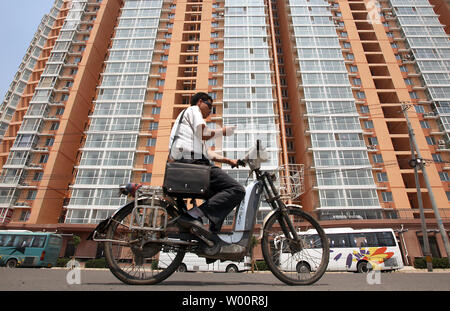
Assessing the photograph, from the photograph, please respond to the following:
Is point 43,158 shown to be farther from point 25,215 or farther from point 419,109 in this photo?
point 419,109

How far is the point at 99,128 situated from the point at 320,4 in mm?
44423

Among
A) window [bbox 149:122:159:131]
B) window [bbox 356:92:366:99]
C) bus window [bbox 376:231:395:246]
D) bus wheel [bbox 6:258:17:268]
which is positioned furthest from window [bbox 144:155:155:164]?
window [bbox 356:92:366:99]

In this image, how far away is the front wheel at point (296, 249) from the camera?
310 centimetres

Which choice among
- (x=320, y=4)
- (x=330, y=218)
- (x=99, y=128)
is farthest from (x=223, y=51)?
(x=330, y=218)

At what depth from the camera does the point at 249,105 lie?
119 ft

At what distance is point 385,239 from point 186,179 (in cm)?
1846

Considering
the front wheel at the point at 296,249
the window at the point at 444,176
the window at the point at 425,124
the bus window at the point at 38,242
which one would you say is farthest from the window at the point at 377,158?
the bus window at the point at 38,242

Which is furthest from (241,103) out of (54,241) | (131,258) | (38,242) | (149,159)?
(131,258)

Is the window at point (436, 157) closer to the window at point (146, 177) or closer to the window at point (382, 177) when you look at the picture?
the window at point (382, 177)

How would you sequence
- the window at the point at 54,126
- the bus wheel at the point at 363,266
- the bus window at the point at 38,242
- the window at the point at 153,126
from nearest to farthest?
the bus wheel at the point at 363,266, the bus window at the point at 38,242, the window at the point at 153,126, the window at the point at 54,126

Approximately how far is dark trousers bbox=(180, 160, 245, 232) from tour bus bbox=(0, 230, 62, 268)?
19.8 meters

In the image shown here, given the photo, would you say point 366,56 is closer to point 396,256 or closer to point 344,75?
point 344,75

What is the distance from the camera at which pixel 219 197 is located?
9.72ft

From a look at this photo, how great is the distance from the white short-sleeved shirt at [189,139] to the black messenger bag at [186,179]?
20 centimetres
